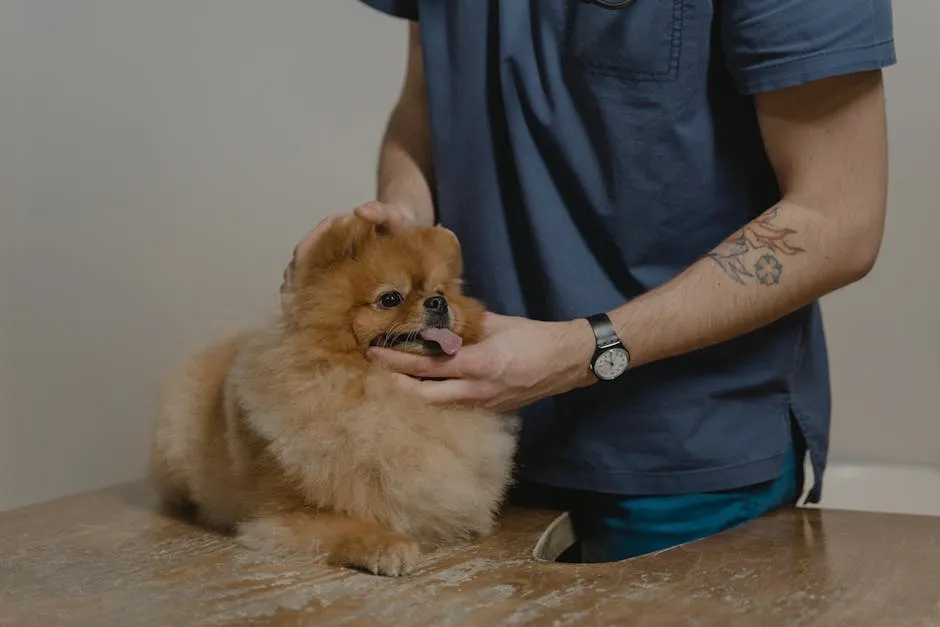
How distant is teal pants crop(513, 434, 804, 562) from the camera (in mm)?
1450

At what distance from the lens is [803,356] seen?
1.50 meters

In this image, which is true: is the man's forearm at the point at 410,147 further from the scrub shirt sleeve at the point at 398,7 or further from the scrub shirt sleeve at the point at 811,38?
the scrub shirt sleeve at the point at 811,38

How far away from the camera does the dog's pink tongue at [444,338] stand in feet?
4.25

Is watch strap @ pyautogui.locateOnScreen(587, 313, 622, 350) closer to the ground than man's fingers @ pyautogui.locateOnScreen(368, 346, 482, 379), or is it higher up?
higher up

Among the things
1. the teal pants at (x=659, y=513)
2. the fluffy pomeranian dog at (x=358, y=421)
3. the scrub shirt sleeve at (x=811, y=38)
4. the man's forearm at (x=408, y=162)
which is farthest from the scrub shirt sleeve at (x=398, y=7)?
the teal pants at (x=659, y=513)

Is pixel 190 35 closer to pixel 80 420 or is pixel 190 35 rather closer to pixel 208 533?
pixel 80 420

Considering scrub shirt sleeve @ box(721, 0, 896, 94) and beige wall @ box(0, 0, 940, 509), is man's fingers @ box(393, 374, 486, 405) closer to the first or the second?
scrub shirt sleeve @ box(721, 0, 896, 94)

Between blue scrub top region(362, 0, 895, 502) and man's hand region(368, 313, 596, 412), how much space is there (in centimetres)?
13

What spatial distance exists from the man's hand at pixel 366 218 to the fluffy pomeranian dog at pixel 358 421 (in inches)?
0.8

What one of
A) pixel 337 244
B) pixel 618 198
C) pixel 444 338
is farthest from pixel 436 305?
pixel 618 198

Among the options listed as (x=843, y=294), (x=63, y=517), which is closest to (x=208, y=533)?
(x=63, y=517)

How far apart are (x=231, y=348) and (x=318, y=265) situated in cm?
42

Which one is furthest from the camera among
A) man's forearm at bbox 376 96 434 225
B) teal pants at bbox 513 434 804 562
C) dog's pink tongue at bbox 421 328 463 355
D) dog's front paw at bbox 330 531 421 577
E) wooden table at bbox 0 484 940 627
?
man's forearm at bbox 376 96 434 225

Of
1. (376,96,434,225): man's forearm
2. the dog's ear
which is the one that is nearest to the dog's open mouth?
the dog's ear
